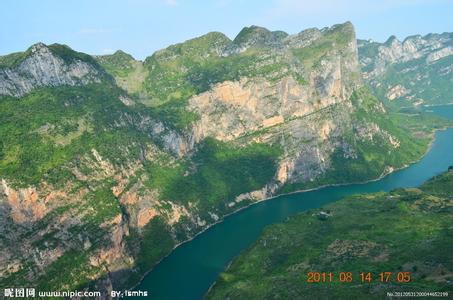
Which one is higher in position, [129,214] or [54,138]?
[54,138]

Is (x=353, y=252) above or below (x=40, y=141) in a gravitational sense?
below

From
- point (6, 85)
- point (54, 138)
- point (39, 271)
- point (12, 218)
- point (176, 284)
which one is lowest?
point (176, 284)

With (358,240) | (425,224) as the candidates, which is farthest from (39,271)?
(425,224)

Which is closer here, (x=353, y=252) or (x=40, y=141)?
(x=353, y=252)

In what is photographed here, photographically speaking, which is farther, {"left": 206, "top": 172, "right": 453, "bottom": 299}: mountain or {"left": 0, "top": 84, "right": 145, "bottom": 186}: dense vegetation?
{"left": 0, "top": 84, "right": 145, "bottom": 186}: dense vegetation

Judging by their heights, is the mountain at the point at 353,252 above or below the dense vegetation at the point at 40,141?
below

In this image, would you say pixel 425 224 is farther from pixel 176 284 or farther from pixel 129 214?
pixel 129 214

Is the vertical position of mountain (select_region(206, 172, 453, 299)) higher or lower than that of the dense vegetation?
lower

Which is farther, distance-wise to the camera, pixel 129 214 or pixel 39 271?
pixel 129 214
